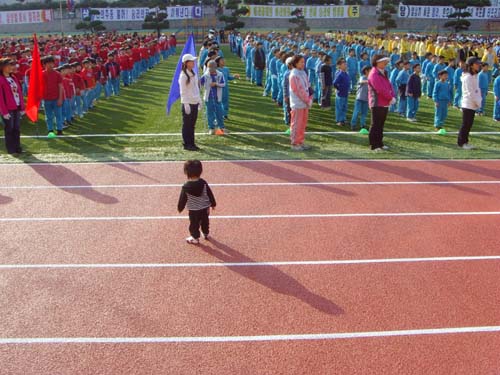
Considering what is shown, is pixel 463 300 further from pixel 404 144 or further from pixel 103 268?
pixel 404 144

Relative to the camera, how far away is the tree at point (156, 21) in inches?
1967

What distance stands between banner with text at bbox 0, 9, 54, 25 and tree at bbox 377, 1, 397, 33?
32.6m

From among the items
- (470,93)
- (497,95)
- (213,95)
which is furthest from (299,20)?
(470,93)

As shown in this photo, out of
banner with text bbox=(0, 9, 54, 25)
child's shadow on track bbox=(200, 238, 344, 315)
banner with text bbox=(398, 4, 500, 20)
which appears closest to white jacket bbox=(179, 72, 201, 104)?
child's shadow on track bbox=(200, 238, 344, 315)

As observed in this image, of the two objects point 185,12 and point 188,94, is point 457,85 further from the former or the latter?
point 185,12

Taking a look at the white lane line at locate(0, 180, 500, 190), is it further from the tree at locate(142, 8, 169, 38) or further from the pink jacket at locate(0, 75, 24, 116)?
the tree at locate(142, 8, 169, 38)

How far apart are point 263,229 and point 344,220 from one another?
4.17ft

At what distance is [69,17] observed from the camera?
5350cm

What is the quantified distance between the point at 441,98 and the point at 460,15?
43213 mm

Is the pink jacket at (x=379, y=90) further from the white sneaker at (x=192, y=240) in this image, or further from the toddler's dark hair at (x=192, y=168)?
the white sneaker at (x=192, y=240)

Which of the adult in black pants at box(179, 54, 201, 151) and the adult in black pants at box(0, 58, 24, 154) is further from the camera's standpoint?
the adult in black pants at box(179, 54, 201, 151)

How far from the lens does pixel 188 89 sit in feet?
38.7

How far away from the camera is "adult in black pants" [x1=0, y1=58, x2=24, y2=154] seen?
11523 millimetres

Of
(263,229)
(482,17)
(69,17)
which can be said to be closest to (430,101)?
(263,229)
